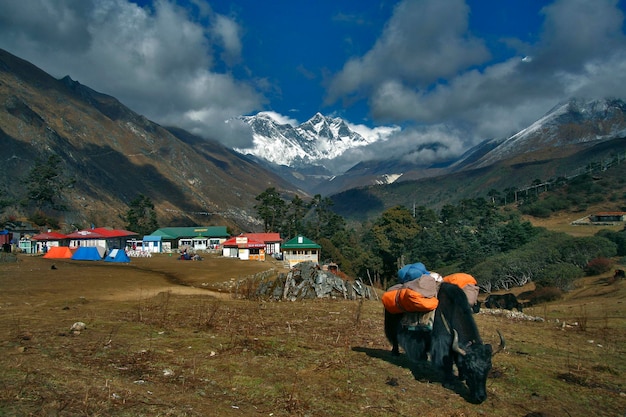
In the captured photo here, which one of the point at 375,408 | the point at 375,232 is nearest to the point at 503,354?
the point at 375,408

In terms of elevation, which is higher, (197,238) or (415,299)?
(197,238)

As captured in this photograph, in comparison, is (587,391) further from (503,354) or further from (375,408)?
(375,408)

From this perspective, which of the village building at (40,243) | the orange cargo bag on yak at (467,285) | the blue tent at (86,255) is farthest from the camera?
the village building at (40,243)

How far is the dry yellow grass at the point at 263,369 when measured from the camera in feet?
20.2

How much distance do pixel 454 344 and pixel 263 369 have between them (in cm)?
358

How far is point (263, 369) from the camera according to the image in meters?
8.11

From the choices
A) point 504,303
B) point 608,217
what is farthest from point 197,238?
point 608,217

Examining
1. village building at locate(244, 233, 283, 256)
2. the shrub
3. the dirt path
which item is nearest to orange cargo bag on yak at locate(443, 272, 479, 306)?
the dirt path

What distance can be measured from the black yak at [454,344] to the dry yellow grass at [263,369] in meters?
0.33

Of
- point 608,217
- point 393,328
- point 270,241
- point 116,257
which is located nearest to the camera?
point 393,328

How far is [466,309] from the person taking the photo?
24.5 ft

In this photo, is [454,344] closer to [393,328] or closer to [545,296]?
[393,328]

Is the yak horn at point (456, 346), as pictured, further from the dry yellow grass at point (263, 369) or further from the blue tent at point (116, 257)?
the blue tent at point (116, 257)

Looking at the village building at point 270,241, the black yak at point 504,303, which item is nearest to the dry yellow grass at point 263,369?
the black yak at point 504,303
